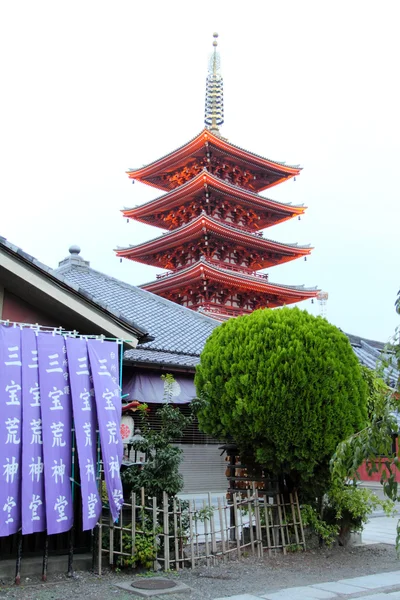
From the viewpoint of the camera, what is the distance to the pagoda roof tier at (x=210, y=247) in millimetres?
30078

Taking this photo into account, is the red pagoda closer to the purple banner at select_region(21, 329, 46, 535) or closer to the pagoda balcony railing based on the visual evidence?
the pagoda balcony railing

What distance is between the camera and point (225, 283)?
30.3 metres

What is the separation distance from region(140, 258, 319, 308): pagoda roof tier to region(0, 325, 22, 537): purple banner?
2133cm

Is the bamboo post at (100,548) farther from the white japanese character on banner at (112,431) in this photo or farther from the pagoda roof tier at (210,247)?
the pagoda roof tier at (210,247)

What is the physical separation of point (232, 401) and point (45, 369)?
3.49 m

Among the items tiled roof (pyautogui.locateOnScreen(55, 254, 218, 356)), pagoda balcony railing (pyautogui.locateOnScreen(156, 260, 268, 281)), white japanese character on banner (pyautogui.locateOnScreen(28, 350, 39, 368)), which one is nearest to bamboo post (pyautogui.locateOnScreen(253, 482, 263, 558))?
white japanese character on banner (pyautogui.locateOnScreen(28, 350, 39, 368))

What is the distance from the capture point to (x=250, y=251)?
33.3 m

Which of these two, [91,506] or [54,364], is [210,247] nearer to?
[54,364]

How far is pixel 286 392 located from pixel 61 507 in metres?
3.81

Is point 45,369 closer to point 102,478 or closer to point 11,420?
point 11,420

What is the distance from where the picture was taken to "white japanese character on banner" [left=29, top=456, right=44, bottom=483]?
7133 millimetres

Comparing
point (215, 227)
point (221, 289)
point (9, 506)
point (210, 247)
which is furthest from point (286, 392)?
point (210, 247)

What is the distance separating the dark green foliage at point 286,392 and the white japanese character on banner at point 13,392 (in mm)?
2940

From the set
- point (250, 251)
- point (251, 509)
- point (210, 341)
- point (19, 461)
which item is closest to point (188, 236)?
point (250, 251)
